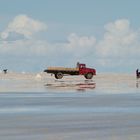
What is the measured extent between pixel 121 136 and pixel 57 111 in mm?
8378

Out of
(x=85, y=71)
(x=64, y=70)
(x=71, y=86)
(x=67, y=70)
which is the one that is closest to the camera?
(x=71, y=86)

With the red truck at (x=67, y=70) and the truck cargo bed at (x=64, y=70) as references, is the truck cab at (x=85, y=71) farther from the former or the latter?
the truck cargo bed at (x=64, y=70)

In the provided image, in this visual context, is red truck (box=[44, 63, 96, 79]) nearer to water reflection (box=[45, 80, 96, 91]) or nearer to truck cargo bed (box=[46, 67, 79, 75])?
truck cargo bed (box=[46, 67, 79, 75])

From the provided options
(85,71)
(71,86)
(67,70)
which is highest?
(67,70)

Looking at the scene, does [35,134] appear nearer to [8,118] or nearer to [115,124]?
[115,124]

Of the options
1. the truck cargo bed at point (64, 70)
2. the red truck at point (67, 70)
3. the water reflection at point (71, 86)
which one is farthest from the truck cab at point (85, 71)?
the water reflection at point (71, 86)

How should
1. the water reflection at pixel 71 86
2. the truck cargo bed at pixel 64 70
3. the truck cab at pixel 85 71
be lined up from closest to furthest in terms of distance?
the water reflection at pixel 71 86, the truck cargo bed at pixel 64 70, the truck cab at pixel 85 71

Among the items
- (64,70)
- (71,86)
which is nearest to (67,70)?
(64,70)

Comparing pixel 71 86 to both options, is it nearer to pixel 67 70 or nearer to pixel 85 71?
pixel 67 70

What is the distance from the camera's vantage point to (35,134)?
13.8 metres

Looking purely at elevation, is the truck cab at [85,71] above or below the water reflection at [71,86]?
above

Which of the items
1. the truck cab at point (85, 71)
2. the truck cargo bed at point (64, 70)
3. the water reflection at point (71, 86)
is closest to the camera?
the water reflection at point (71, 86)

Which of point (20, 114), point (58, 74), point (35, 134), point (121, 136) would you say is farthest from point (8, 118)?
point (58, 74)

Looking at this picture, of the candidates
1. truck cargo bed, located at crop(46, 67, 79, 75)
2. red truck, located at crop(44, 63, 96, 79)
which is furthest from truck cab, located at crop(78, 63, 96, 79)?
truck cargo bed, located at crop(46, 67, 79, 75)
